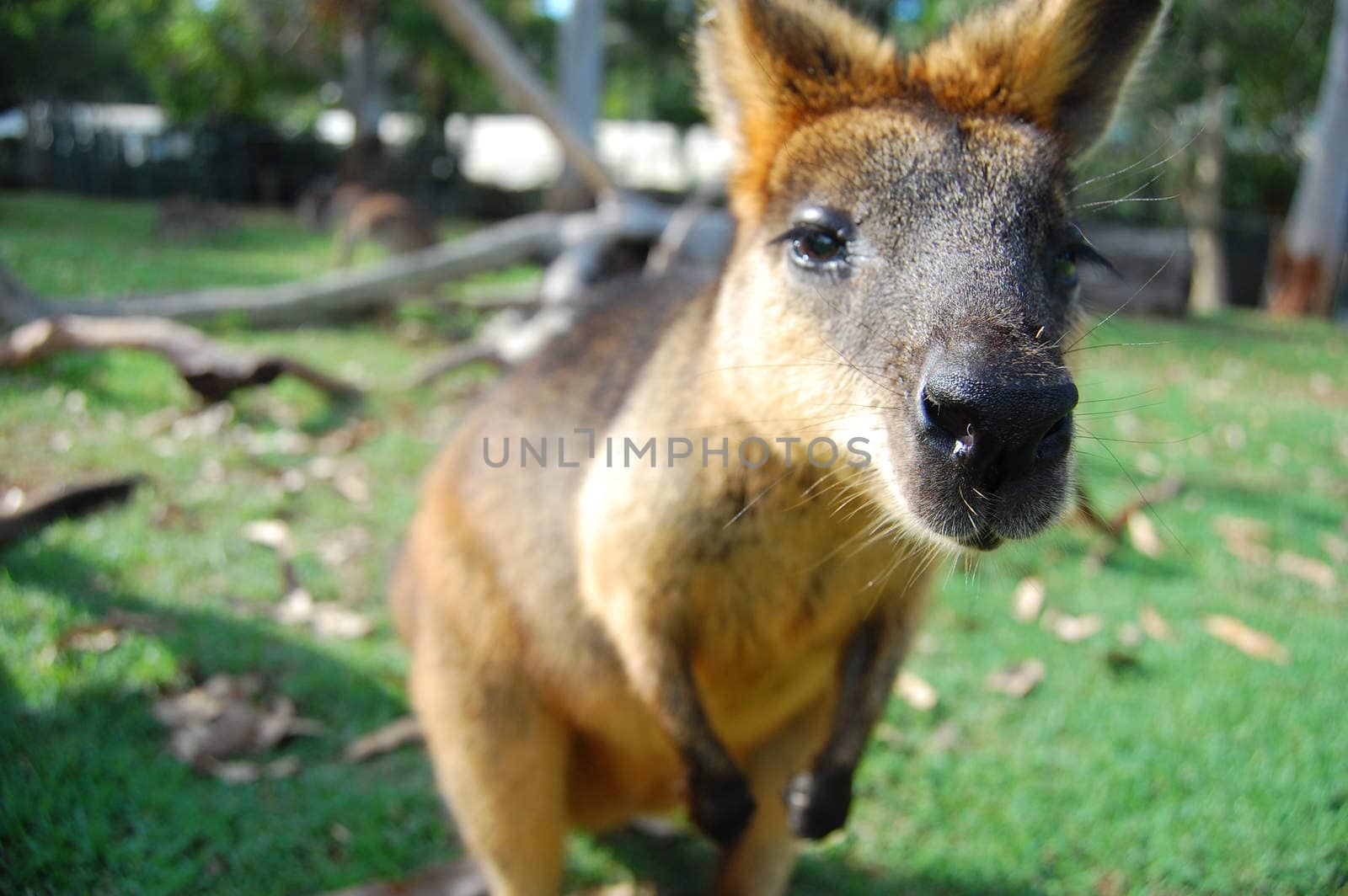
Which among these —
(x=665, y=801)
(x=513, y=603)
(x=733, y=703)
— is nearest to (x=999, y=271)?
(x=733, y=703)

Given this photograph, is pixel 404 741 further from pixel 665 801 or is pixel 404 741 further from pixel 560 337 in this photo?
pixel 560 337

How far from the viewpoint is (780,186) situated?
2.18 m

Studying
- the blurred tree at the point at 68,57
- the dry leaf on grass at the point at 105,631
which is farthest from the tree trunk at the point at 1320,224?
the blurred tree at the point at 68,57

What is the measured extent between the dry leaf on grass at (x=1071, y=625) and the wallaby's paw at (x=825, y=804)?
1.93 m

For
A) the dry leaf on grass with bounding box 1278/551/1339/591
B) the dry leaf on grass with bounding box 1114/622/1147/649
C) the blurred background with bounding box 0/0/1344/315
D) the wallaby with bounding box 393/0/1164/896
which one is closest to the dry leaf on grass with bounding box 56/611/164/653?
the wallaby with bounding box 393/0/1164/896

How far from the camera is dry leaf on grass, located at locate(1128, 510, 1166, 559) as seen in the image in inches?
184

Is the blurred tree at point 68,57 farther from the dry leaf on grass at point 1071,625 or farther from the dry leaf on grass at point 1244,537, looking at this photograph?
the dry leaf on grass at point 1244,537

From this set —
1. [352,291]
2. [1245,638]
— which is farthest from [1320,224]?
[352,291]

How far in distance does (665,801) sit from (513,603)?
0.78m

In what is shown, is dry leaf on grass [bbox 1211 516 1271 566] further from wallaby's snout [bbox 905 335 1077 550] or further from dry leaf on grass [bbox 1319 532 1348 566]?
wallaby's snout [bbox 905 335 1077 550]

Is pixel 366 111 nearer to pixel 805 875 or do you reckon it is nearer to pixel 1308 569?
pixel 1308 569

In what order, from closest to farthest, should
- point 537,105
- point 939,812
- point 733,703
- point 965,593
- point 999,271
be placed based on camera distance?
point 999,271
point 733,703
point 939,812
point 965,593
point 537,105

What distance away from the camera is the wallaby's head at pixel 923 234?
1605 millimetres

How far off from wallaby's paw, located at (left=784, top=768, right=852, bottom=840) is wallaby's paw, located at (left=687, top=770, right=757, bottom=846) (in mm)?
138
